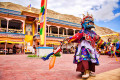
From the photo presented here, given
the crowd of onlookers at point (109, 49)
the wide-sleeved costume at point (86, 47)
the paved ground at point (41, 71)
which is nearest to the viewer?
the wide-sleeved costume at point (86, 47)

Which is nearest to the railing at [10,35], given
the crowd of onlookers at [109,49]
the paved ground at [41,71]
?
the crowd of onlookers at [109,49]

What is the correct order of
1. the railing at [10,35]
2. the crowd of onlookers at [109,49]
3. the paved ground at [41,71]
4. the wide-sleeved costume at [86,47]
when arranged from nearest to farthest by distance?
the wide-sleeved costume at [86,47]
the paved ground at [41,71]
the crowd of onlookers at [109,49]
the railing at [10,35]

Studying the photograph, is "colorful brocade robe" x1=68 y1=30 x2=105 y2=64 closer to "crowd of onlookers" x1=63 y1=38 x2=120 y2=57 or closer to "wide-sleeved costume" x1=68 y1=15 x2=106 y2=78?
"wide-sleeved costume" x1=68 y1=15 x2=106 y2=78

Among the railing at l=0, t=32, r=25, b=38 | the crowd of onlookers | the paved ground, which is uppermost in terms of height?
the railing at l=0, t=32, r=25, b=38

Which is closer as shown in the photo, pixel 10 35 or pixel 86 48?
pixel 86 48

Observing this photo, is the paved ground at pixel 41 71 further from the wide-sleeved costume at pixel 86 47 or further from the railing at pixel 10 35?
the railing at pixel 10 35

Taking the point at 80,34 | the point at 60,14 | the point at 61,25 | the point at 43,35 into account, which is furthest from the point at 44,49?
the point at 60,14

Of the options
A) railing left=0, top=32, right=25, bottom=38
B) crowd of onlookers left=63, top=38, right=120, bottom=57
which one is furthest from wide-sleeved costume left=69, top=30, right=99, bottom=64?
railing left=0, top=32, right=25, bottom=38

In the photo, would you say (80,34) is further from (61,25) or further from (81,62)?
(61,25)

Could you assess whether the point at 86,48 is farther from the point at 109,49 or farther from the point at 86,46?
the point at 109,49

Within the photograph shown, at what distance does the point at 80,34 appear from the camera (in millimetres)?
2959

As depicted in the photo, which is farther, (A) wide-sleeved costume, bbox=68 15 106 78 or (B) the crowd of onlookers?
(B) the crowd of onlookers

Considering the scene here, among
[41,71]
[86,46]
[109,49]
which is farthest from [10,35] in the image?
[86,46]

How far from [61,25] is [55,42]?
4.47 m
